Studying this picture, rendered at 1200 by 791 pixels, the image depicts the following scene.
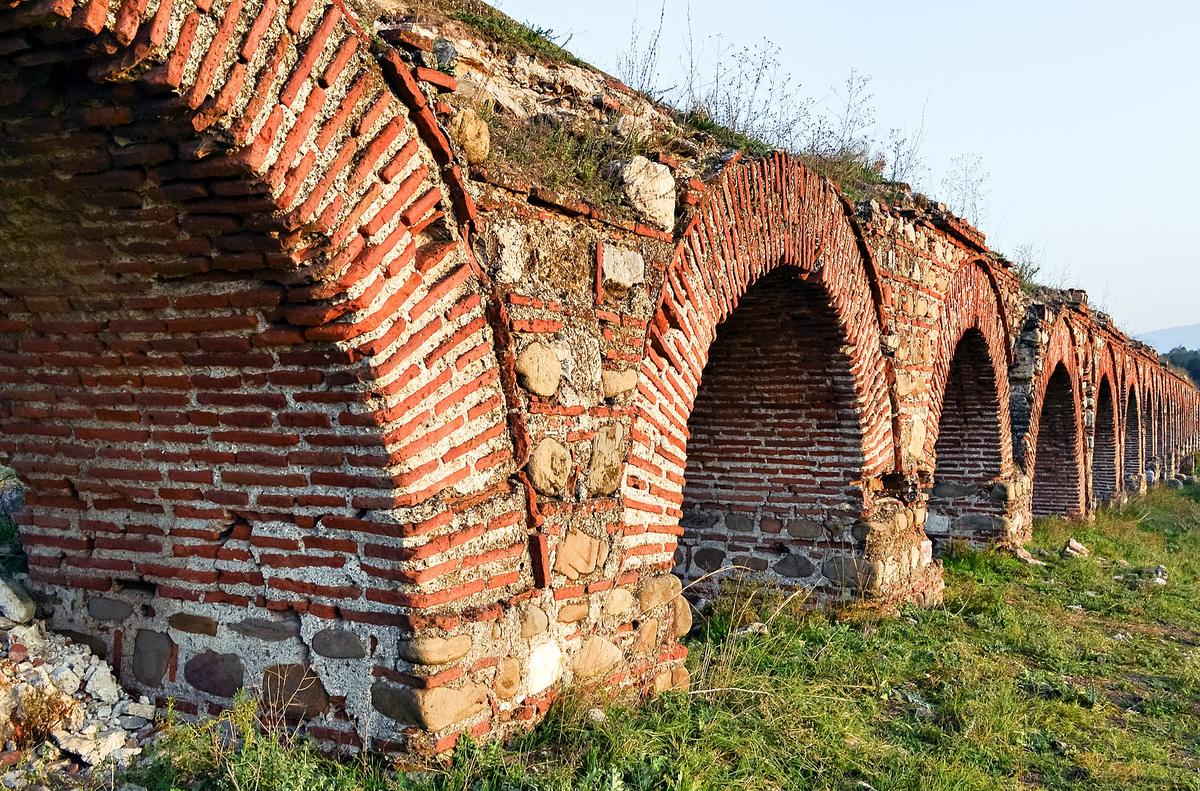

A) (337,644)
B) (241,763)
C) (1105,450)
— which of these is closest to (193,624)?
(337,644)

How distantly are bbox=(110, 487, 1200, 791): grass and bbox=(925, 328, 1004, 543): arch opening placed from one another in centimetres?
168

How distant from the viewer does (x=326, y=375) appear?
2900mm

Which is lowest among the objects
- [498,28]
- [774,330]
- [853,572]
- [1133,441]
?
[853,572]

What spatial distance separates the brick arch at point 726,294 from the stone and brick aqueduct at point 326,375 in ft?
0.09

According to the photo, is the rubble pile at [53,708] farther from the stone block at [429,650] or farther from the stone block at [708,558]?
the stone block at [708,558]

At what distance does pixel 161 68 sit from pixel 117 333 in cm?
123

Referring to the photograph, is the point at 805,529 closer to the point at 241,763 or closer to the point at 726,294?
the point at 726,294

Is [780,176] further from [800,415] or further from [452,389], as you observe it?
[452,389]

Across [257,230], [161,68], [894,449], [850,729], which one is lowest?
[850,729]

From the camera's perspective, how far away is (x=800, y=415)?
20.7 ft

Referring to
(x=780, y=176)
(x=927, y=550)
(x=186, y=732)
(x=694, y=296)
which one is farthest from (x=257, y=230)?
(x=927, y=550)

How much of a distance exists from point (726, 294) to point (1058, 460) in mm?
10949

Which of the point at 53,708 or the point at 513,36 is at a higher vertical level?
the point at 513,36

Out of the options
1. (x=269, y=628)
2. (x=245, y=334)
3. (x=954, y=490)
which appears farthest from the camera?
(x=954, y=490)
